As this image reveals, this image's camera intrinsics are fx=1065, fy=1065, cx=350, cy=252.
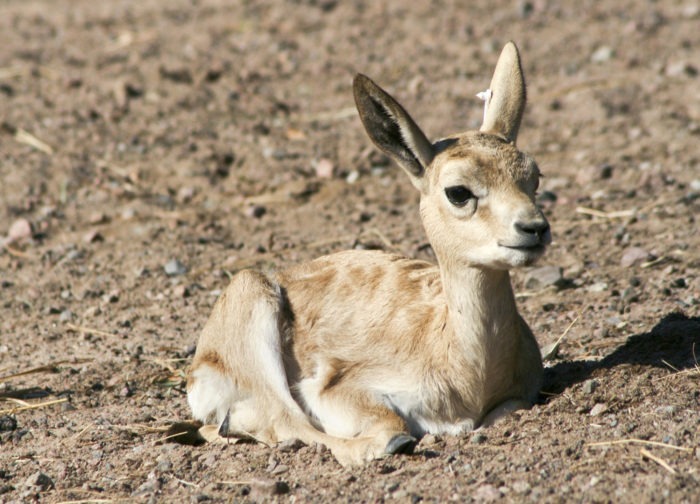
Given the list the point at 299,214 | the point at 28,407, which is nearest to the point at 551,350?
the point at 28,407

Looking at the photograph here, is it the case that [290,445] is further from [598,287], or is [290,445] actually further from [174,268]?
[174,268]

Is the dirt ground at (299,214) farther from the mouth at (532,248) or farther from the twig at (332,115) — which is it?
the mouth at (532,248)

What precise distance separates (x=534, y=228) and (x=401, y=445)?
4.00 ft

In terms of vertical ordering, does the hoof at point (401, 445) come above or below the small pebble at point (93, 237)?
below

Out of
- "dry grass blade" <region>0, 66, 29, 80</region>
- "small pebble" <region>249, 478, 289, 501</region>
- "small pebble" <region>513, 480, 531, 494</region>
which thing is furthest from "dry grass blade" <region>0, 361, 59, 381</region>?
"dry grass blade" <region>0, 66, 29, 80</region>

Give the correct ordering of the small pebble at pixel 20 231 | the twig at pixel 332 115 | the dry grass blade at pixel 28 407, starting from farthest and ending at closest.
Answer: the twig at pixel 332 115, the small pebble at pixel 20 231, the dry grass blade at pixel 28 407

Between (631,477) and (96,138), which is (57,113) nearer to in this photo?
(96,138)

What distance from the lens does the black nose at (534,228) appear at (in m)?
4.80

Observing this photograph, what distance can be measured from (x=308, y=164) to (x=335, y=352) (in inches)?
170

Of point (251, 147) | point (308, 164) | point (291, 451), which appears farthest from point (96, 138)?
point (291, 451)

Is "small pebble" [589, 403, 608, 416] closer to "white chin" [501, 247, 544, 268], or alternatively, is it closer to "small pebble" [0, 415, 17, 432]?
"white chin" [501, 247, 544, 268]

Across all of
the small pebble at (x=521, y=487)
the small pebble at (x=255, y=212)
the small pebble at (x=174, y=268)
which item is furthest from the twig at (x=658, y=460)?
the small pebble at (x=255, y=212)

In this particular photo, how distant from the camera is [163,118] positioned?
11.0 metres

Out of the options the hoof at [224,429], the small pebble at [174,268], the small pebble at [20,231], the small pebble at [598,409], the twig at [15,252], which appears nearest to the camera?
the small pebble at [598,409]
